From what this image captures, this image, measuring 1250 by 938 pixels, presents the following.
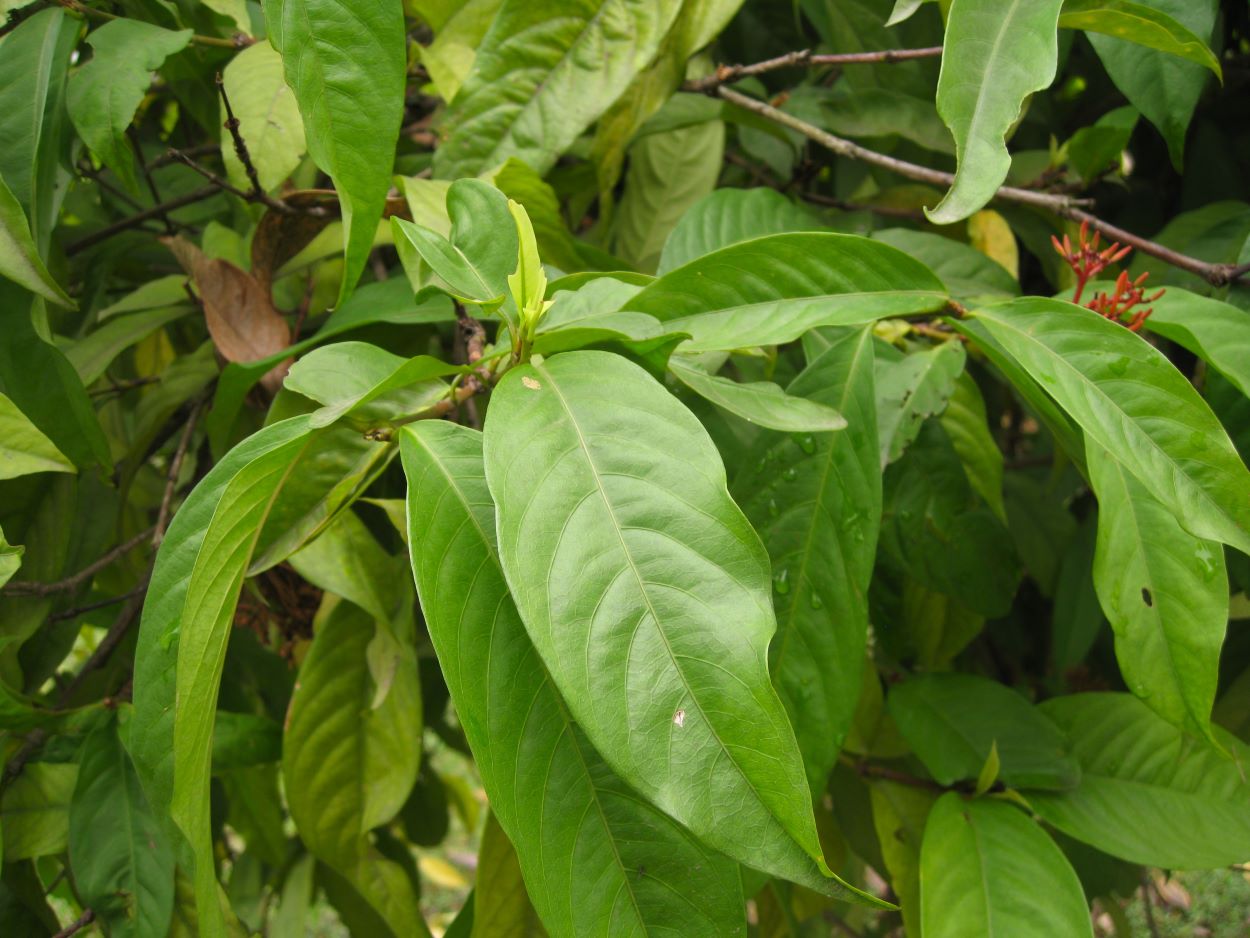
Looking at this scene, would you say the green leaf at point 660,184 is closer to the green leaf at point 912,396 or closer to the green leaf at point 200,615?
the green leaf at point 912,396

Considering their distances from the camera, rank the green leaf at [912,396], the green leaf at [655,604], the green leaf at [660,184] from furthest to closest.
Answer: the green leaf at [660,184] < the green leaf at [912,396] < the green leaf at [655,604]

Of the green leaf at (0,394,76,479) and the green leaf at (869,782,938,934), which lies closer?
the green leaf at (0,394,76,479)

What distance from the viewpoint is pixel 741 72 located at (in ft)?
2.87

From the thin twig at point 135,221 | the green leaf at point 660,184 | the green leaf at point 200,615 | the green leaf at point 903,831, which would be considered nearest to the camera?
the green leaf at point 200,615

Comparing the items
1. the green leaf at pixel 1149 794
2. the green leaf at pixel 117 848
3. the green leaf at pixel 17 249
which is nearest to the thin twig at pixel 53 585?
the green leaf at pixel 117 848

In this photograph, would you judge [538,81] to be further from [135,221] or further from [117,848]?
Result: [117,848]

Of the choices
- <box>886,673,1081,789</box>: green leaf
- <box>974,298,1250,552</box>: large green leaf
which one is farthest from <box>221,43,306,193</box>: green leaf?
<box>886,673,1081,789</box>: green leaf

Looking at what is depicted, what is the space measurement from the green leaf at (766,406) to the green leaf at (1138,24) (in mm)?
318

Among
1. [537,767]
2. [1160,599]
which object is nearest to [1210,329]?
[1160,599]

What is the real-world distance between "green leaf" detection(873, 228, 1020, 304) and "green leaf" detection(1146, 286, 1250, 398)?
0.22 m

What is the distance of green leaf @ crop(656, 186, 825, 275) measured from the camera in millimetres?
776

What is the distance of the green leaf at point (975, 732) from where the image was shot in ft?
2.42

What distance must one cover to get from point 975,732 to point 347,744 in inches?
19.5

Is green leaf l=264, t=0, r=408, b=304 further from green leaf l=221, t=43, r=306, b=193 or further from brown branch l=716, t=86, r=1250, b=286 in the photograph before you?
brown branch l=716, t=86, r=1250, b=286
